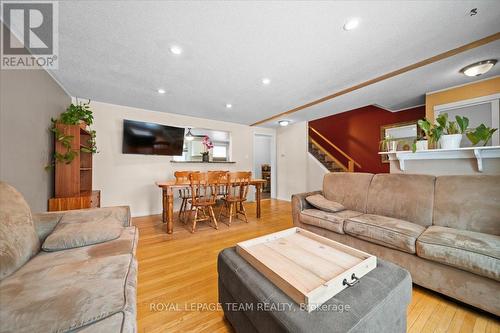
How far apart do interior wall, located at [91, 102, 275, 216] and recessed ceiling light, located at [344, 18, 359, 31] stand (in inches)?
144

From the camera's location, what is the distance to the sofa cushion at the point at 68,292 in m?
0.64

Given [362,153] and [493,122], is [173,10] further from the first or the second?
[362,153]

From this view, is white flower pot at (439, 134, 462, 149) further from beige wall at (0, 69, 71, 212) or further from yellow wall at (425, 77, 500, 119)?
beige wall at (0, 69, 71, 212)

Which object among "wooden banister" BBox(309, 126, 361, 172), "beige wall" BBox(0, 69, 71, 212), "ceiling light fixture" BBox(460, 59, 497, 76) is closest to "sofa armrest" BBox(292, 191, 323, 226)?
"ceiling light fixture" BBox(460, 59, 497, 76)

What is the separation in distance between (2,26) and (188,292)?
2.74m

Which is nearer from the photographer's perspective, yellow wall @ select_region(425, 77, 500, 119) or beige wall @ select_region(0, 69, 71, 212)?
beige wall @ select_region(0, 69, 71, 212)

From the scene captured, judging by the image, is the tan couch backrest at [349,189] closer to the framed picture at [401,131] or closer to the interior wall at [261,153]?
the framed picture at [401,131]

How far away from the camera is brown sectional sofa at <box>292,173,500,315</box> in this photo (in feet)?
4.14

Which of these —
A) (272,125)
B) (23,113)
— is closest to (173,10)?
(23,113)

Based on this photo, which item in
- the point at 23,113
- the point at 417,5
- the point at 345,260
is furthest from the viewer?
the point at 23,113

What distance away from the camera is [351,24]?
1577 millimetres

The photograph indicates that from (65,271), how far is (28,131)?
1.87 metres

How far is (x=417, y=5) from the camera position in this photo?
1.41m

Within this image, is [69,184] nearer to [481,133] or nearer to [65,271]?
[65,271]
